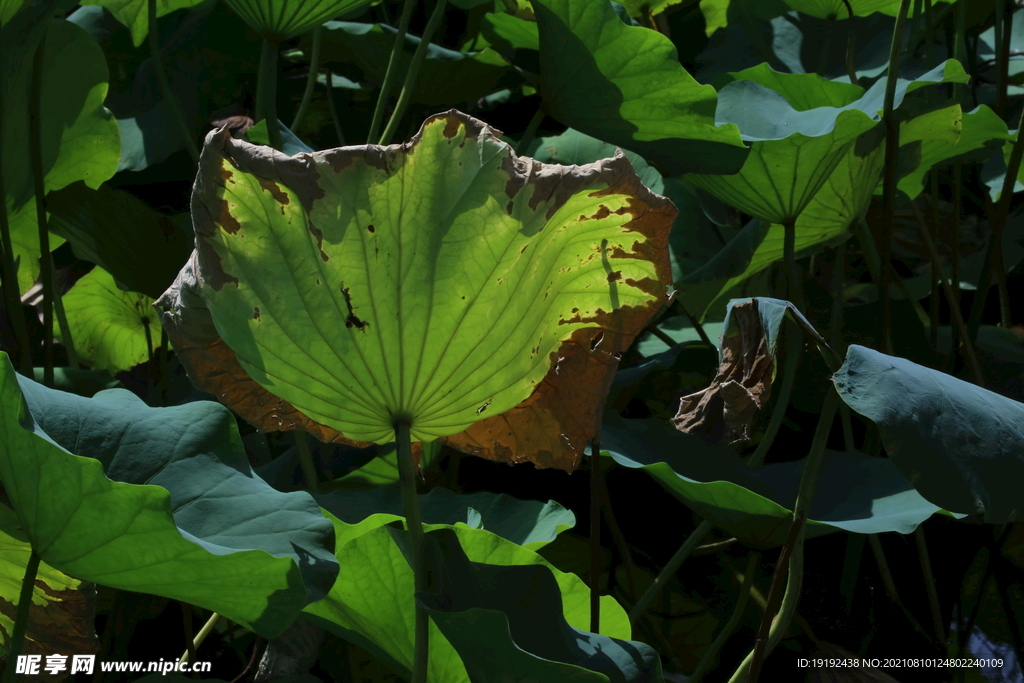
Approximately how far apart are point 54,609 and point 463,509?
341 millimetres

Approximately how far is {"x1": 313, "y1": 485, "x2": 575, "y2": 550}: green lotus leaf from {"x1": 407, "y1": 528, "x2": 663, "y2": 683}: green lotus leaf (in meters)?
0.11

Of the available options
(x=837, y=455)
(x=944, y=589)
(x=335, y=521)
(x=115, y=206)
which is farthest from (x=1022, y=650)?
(x=115, y=206)

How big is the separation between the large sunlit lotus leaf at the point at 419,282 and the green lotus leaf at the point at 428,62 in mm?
520

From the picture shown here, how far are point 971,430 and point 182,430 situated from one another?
54 centimetres

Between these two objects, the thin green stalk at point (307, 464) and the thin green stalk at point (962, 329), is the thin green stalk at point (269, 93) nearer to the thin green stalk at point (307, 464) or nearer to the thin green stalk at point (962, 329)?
the thin green stalk at point (307, 464)

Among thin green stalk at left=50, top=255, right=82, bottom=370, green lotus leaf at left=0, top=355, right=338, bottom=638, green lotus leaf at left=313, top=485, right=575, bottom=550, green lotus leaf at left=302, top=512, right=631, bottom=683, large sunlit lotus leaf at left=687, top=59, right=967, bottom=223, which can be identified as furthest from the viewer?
thin green stalk at left=50, top=255, right=82, bottom=370

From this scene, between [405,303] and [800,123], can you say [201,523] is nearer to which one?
[405,303]

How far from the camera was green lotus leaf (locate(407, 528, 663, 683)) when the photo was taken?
1.54 feet

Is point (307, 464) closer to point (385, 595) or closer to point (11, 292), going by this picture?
point (385, 595)

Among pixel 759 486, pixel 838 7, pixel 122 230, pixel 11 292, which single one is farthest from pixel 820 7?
pixel 11 292

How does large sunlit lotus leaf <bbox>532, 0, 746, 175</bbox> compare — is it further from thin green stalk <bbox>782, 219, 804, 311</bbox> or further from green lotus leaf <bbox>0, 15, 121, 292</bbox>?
green lotus leaf <bbox>0, 15, 121, 292</bbox>

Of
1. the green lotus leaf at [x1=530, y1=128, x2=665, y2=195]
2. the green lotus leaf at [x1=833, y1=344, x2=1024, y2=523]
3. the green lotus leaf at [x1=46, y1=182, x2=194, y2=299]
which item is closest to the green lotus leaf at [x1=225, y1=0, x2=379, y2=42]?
the green lotus leaf at [x1=46, y1=182, x2=194, y2=299]

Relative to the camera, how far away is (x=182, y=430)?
575mm

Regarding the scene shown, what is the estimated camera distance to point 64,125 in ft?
2.90
